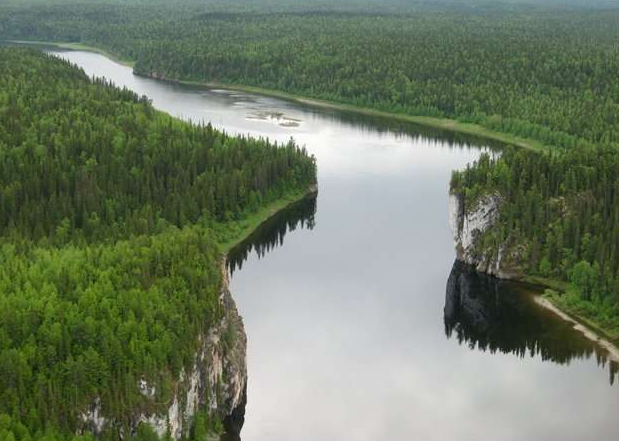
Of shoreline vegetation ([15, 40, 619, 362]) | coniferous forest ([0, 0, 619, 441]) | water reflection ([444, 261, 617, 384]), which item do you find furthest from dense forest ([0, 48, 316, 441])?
water reflection ([444, 261, 617, 384])

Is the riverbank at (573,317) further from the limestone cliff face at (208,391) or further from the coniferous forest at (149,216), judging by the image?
the limestone cliff face at (208,391)

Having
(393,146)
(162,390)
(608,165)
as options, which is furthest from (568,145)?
(162,390)

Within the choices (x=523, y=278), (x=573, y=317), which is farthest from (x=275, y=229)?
(x=573, y=317)

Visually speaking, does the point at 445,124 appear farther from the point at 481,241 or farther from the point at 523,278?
the point at 523,278

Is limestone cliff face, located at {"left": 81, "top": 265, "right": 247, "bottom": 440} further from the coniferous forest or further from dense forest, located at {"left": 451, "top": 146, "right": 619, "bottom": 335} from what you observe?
dense forest, located at {"left": 451, "top": 146, "right": 619, "bottom": 335}

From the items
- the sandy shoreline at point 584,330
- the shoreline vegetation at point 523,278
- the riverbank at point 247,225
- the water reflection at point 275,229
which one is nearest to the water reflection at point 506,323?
the sandy shoreline at point 584,330

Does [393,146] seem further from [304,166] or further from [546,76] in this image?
[546,76]
